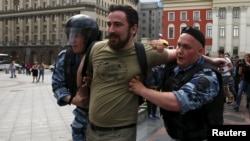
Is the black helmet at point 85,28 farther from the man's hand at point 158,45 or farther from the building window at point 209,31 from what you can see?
the building window at point 209,31

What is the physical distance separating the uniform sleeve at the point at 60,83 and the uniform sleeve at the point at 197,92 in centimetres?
111

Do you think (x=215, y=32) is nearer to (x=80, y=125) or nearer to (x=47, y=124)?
(x=47, y=124)

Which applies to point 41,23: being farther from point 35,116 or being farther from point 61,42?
point 35,116

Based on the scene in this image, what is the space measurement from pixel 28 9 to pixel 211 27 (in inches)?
1794

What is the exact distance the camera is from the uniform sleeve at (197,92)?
1.96 m

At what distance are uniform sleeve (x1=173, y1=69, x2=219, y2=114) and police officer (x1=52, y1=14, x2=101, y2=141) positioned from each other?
36.7 inches

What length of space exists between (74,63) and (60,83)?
0.73ft

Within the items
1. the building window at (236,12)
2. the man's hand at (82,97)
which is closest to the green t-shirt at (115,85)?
the man's hand at (82,97)

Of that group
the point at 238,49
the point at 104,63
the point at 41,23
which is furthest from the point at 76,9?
the point at 104,63

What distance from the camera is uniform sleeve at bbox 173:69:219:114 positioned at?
6.41 ft

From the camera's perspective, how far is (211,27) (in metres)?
58.5

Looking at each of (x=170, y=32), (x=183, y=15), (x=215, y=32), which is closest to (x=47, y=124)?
(x=215, y=32)

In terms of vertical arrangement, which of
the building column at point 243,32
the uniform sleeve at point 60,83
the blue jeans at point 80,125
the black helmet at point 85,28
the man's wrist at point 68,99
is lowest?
the blue jeans at point 80,125

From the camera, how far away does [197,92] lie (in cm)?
198
